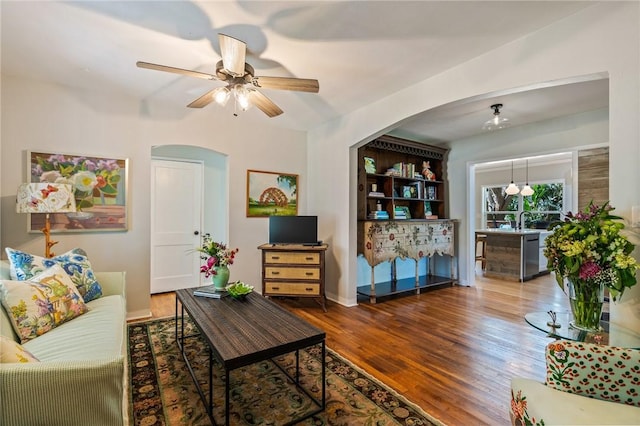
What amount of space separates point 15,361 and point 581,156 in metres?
5.44

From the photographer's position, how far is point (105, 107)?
3250mm

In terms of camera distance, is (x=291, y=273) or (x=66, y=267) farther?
(x=291, y=273)

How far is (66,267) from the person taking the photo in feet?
7.68

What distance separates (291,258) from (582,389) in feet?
9.73

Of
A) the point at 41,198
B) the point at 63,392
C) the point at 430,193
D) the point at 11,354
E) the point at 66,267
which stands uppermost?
the point at 430,193

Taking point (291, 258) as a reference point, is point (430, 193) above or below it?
above

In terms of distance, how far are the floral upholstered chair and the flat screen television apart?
283cm

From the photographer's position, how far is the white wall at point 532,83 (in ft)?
5.58

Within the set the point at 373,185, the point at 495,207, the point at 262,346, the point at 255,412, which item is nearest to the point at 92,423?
the point at 262,346

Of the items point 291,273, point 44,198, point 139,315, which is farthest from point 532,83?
point 139,315

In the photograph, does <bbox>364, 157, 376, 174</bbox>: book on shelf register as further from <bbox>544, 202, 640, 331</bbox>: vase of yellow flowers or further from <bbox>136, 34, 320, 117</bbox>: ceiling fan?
<bbox>544, 202, 640, 331</bbox>: vase of yellow flowers

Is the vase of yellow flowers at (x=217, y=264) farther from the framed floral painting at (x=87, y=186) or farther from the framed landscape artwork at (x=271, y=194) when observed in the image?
the framed landscape artwork at (x=271, y=194)

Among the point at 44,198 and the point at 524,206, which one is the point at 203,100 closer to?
the point at 44,198

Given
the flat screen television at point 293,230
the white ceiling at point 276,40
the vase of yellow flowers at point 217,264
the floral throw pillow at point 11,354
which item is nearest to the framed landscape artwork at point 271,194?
the flat screen television at point 293,230
